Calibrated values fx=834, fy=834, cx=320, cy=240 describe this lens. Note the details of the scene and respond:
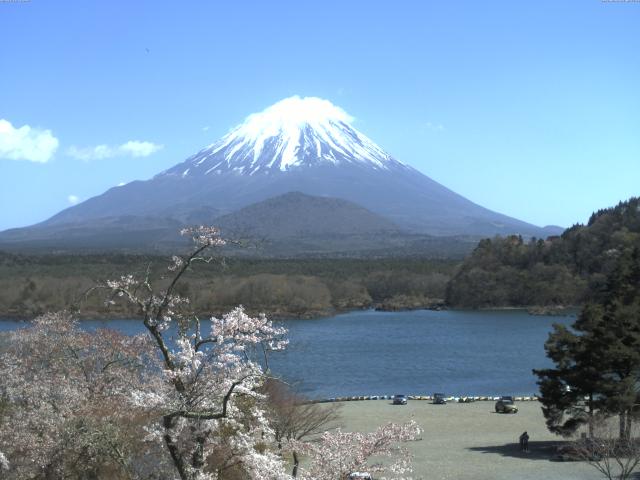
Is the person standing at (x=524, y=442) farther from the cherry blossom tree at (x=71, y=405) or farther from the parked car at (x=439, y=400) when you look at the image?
the cherry blossom tree at (x=71, y=405)

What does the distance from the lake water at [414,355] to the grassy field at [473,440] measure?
2219 millimetres

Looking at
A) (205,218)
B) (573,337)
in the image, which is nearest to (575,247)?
(573,337)

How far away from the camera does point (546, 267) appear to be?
5194cm

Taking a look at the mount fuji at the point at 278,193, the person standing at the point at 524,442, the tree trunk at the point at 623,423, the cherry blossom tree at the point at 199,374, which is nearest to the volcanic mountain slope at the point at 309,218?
the mount fuji at the point at 278,193

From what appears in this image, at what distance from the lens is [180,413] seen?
5152 mm

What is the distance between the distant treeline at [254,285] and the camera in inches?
1860

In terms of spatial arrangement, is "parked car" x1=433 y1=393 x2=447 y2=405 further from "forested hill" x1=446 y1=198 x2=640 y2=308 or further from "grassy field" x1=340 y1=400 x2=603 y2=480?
"forested hill" x1=446 y1=198 x2=640 y2=308

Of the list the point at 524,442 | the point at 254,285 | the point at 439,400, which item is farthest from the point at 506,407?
the point at 254,285

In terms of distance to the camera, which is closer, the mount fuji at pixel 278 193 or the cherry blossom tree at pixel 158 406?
the cherry blossom tree at pixel 158 406

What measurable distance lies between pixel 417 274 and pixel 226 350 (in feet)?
183

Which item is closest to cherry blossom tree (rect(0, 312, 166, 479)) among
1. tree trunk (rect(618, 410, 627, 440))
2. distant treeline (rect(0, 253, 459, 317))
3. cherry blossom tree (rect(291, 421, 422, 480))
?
cherry blossom tree (rect(291, 421, 422, 480))

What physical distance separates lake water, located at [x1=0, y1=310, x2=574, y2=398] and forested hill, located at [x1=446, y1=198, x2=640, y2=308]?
5.71 m

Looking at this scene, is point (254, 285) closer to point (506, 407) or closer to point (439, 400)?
point (439, 400)

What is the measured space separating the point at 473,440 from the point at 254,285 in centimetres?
3704
